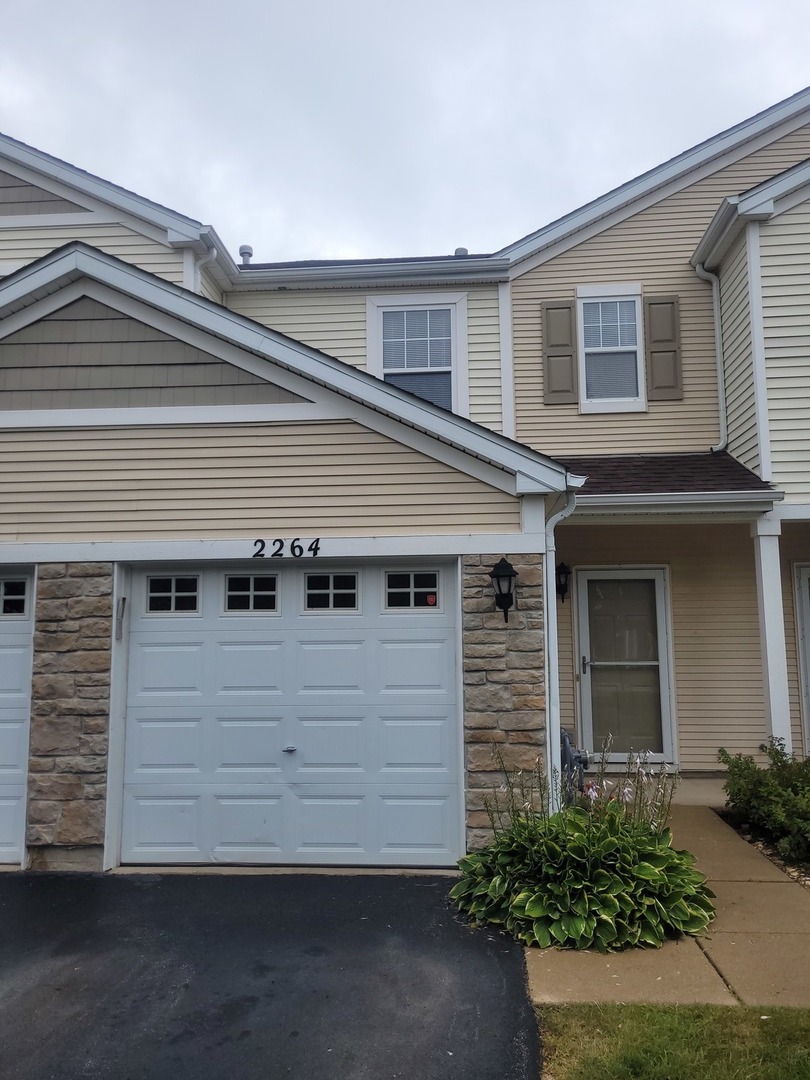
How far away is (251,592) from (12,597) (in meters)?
1.96

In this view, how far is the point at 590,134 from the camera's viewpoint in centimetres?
2216

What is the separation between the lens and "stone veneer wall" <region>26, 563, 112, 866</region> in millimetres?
5977

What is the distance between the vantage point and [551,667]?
235 inches

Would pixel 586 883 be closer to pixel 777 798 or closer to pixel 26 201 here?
pixel 777 798

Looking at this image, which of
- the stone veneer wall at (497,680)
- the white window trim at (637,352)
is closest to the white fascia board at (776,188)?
the white window trim at (637,352)

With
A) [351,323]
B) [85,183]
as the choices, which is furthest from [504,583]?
[85,183]

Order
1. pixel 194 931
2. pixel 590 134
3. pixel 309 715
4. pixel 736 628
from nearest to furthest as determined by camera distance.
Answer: pixel 194 931
pixel 309 715
pixel 736 628
pixel 590 134

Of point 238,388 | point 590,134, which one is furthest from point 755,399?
point 590,134

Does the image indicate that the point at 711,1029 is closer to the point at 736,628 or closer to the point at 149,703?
the point at 149,703

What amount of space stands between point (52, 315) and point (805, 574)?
318 inches

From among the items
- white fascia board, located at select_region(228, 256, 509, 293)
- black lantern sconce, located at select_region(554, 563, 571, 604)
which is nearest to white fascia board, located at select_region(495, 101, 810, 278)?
white fascia board, located at select_region(228, 256, 509, 293)

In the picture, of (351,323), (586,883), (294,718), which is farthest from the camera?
(351,323)

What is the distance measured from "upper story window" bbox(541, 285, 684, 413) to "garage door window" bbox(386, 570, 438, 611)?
3.76m

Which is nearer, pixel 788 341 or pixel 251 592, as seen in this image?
pixel 251 592
